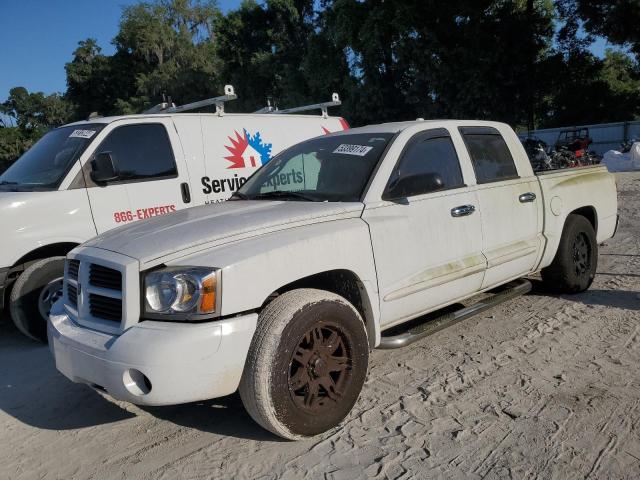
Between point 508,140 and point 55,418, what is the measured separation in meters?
4.20

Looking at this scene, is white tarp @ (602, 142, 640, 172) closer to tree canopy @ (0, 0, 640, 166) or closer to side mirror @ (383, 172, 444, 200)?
tree canopy @ (0, 0, 640, 166)

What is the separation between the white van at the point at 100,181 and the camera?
15.9ft

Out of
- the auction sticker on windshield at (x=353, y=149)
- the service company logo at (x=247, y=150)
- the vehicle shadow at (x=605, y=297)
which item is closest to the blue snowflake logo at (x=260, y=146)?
the service company logo at (x=247, y=150)

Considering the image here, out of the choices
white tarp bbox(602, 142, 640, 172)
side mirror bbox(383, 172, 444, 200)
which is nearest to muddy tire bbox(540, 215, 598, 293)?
side mirror bbox(383, 172, 444, 200)

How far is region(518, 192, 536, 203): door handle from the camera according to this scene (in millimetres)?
4660

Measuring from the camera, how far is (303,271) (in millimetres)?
3059

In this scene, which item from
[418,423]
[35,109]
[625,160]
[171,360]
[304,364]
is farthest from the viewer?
[35,109]

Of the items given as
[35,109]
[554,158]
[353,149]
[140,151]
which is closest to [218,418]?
[353,149]

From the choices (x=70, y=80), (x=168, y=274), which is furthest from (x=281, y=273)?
(x=70, y=80)

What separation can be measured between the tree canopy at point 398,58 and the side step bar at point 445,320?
22.5 m

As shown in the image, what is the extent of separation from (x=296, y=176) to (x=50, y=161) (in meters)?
2.81

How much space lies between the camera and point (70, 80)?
53.6 meters

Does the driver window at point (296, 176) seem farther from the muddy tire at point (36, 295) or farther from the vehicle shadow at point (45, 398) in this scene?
the muddy tire at point (36, 295)

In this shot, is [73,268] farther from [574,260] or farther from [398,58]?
[398,58]
